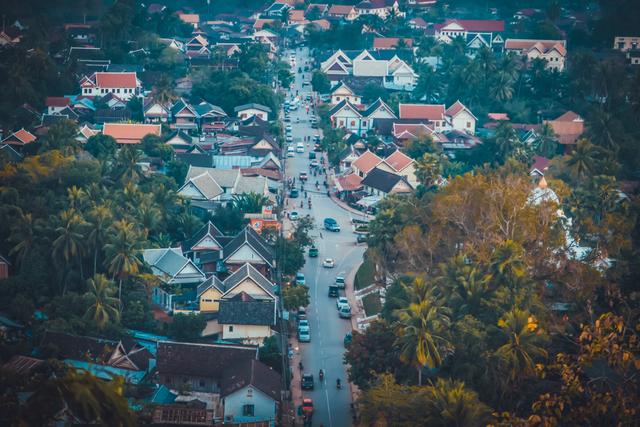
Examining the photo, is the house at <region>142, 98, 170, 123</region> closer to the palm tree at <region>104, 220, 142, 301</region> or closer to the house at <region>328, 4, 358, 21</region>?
the palm tree at <region>104, 220, 142, 301</region>

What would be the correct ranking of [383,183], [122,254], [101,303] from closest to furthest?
[101,303] → [122,254] → [383,183]

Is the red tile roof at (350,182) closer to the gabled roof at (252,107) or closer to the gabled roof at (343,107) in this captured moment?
the gabled roof at (343,107)

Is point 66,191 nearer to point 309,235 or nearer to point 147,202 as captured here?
point 147,202

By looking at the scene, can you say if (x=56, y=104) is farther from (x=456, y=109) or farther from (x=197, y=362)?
(x=197, y=362)

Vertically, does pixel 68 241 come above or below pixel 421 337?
below

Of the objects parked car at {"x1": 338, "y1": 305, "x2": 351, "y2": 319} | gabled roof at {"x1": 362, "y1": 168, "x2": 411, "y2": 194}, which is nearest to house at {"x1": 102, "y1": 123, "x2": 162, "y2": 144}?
gabled roof at {"x1": 362, "y1": 168, "x2": 411, "y2": 194}

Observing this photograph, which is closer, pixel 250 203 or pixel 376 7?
pixel 250 203

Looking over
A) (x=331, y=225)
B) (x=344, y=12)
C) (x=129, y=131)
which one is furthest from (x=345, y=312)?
(x=344, y=12)

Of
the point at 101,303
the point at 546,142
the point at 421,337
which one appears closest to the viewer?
the point at 421,337
